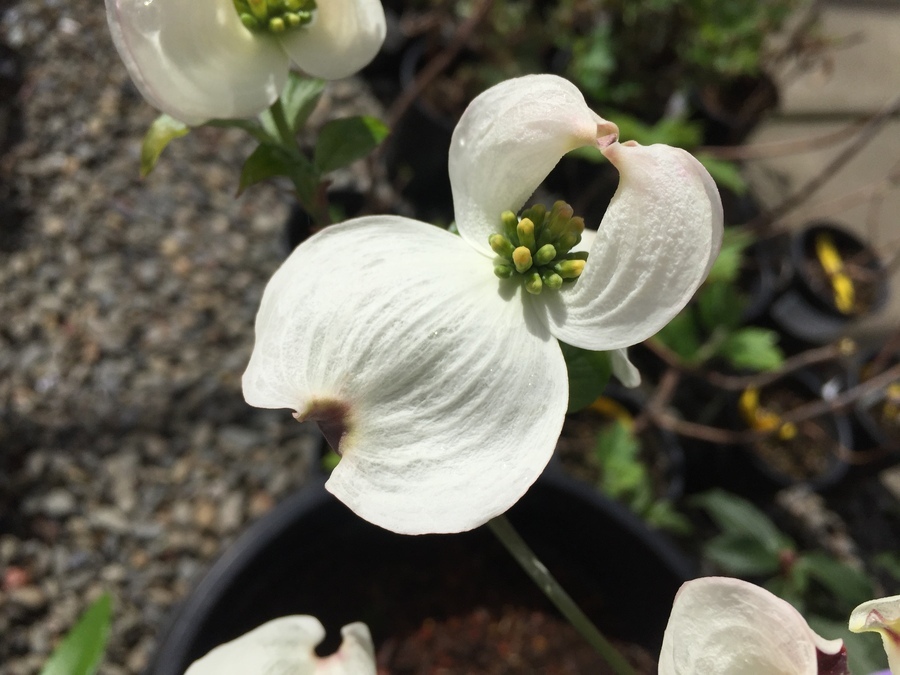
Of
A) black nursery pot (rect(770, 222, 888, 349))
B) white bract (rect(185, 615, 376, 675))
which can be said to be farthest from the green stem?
black nursery pot (rect(770, 222, 888, 349))

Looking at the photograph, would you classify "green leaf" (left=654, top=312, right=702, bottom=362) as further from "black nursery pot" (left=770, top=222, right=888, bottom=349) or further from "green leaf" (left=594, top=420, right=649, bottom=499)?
"black nursery pot" (left=770, top=222, right=888, bottom=349)

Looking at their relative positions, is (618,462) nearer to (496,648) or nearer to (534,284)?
(496,648)

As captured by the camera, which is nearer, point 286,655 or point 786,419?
point 286,655

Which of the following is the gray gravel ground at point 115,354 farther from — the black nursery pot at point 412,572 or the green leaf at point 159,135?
the green leaf at point 159,135

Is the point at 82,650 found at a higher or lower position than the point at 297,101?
lower

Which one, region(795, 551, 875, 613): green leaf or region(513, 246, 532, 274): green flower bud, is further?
region(795, 551, 875, 613): green leaf

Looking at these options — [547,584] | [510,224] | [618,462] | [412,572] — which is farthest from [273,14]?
[618,462]
